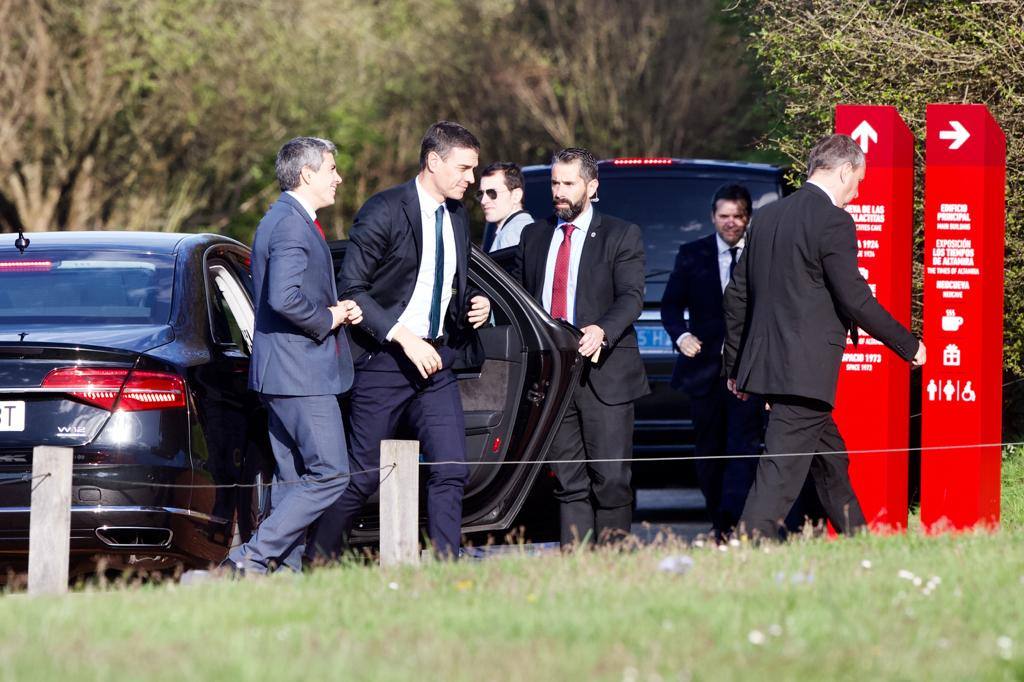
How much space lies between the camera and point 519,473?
766cm

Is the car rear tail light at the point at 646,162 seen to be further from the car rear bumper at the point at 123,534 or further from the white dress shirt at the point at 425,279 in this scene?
the car rear bumper at the point at 123,534

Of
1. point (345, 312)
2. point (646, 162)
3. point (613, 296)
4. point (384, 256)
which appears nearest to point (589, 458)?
point (613, 296)

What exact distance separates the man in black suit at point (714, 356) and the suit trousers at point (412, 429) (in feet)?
6.61

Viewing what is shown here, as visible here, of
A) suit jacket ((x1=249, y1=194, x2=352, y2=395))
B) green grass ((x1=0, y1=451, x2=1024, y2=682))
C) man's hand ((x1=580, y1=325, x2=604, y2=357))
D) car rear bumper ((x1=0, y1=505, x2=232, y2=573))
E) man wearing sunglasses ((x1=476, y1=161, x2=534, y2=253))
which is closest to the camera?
green grass ((x1=0, y1=451, x2=1024, y2=682))

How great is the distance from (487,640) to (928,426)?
152 inches

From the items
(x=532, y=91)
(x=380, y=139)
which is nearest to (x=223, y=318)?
(x=532, y=91)

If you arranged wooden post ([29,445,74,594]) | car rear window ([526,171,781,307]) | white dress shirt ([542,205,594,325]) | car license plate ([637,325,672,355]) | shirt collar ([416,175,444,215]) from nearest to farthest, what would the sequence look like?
wooden post ([29,445,74,594]) < shirt collar ([416,175,444,215]) < white dress shirt ([542,205,594,325]) < car license plate ([637,325,672,355]) < car rear window ([526,171,781,307])

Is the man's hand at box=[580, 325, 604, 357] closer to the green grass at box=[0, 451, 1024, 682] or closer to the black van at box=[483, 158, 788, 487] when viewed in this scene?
the green grass at box=[0, 451, 1024, 682]

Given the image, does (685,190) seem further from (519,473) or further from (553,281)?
(519,473)

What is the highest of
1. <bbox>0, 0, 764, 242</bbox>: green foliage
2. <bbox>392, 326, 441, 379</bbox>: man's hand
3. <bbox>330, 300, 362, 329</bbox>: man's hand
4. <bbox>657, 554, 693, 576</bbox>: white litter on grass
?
<bbox>0, 0, 764, 242</bbox>: green foliage

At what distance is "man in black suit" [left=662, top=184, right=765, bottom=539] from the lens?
29.1 ft

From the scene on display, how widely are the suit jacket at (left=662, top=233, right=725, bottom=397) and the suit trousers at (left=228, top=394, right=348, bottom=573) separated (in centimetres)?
259

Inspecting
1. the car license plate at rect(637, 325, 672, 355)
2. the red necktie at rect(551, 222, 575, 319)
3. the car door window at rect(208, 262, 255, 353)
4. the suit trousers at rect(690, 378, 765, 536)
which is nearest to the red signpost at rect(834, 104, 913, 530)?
the suit trousers at rect(690, 378, 765, 536)

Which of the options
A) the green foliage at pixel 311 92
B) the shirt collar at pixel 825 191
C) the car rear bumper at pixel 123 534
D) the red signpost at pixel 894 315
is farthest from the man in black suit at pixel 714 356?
the green foliage at pixel 311 92
